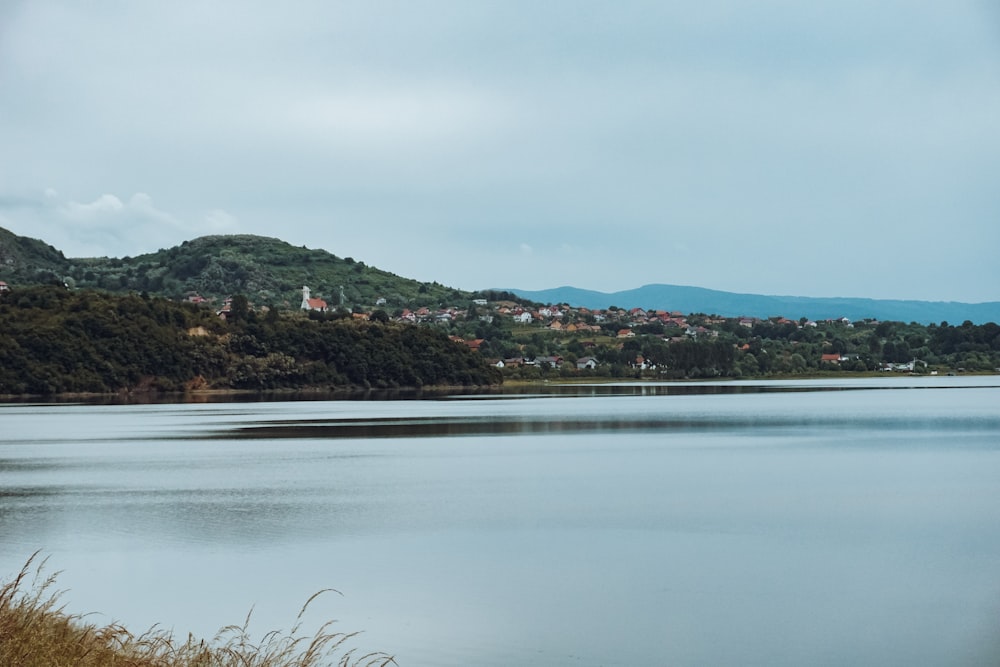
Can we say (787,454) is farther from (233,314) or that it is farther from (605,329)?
(605,329)

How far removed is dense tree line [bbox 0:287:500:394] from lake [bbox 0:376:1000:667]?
175 ft

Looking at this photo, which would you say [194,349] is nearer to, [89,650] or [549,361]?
[549,361]

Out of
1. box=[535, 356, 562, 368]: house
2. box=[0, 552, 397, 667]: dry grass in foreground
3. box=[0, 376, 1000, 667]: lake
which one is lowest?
box=[0, 376, 1000, 667]: lake

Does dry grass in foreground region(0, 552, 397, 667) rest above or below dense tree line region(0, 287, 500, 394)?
below

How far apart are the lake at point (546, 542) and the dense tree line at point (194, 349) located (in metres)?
53.4

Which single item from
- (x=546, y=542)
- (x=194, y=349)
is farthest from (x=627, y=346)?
(x=546, y=542)

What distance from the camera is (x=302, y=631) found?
14523 millimetres

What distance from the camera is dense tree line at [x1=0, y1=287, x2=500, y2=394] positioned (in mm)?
97000

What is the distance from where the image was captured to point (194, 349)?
10444 cm

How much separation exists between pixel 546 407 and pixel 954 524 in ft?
182

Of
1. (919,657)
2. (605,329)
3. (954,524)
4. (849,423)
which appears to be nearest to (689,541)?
(954,524)

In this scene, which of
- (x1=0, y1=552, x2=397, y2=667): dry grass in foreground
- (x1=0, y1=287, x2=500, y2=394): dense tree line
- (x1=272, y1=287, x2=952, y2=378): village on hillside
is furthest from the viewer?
(x1=272, y1=287, x2=952, y2=378): village on hillside

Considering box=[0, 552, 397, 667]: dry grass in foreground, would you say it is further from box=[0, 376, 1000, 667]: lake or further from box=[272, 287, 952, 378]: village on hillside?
box=[272, 287, 952, 378]: village on hillside

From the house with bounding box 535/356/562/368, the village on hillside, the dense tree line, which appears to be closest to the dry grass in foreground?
the dense tree line
